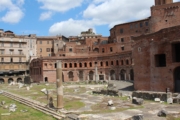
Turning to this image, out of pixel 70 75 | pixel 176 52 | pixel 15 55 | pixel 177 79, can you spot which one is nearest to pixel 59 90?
pixel 177 79

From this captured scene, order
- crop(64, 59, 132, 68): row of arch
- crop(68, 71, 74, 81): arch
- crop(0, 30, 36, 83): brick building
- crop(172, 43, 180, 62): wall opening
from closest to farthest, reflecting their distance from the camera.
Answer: crop(172, 43, 180, 62): wall opening
crop(64, 59, 132, 68): row of arch
crop(68, 71, 74, 81): arch
crop(0, 30, 36, 83): brick building

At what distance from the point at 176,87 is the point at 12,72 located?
49.8 m

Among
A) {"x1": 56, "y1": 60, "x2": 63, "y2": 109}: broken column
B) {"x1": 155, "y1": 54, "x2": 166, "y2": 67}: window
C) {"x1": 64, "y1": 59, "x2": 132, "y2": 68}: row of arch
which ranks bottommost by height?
{"x1": 56, "y1": 60, "x2": 63, "y2": 109}: broken column

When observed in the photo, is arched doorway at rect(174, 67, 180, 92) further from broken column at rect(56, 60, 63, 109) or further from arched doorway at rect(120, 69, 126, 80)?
arched doorway at rect(120, 69, 126, 80)

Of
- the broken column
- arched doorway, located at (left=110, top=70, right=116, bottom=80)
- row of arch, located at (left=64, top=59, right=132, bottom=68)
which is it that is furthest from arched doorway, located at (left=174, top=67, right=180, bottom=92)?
arched doorway, located at (left=110, top=70, right=116, bottom=80)

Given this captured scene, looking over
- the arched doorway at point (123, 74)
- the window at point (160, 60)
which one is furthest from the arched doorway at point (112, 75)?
the window at point (160, 60)

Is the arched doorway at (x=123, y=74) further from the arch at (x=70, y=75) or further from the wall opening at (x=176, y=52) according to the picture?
the wall opening at (x=176, y=52)

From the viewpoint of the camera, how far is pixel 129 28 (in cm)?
5662

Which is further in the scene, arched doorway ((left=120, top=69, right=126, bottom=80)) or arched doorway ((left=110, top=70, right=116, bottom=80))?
arched doorway ((left=110, top=70, right=116, bottom=80))

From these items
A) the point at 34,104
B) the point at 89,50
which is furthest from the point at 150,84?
the point at 89,50

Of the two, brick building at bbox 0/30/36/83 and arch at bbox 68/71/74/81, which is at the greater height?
brick building at bbox 0/30/36/83

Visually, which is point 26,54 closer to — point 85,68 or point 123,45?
point 85,68

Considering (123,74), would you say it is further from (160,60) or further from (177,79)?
(177,79)

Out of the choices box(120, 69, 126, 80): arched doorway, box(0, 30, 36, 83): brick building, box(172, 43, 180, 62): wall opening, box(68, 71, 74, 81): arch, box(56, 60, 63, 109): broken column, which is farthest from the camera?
box(0, 30, 36, 83): brick building
